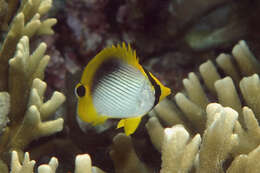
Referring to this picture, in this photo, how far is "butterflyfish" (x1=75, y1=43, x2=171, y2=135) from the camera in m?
1.85

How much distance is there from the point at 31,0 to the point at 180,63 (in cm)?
213

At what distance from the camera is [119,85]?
1.85 m

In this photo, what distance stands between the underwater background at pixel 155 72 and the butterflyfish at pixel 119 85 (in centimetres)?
30

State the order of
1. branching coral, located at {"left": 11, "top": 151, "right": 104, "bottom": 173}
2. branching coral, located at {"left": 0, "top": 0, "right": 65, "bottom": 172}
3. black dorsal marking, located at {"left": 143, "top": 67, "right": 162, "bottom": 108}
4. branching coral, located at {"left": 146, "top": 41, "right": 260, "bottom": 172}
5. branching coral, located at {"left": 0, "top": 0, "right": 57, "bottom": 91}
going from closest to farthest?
1. branching coral, located at {"left": 11, "top": 151, "right": 104, "bottom": 173}
2. branching coral, located at {"left": 146, "top": 41, "right": 260, "bottom": 172}
3. black dorsal marking, located at {"left": 143, "top": 67, "right": 162, "bottom": 108}
4. branching coral, located at {"left": 0, "top": 0, "right": 65, "bottom": 172}
5. branching coral, located at {"left": 0, "top": 0, "right": 57, "bottom": 91}

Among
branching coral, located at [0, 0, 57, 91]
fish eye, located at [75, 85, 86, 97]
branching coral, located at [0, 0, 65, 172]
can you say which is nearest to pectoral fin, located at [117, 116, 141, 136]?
fish eye, located at [75, 85, 86, 97]

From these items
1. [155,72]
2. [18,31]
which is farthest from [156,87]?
[155,72]

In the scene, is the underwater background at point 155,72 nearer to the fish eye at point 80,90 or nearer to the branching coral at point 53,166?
the branching coral at point 53,166

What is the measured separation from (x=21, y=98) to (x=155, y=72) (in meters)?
1.98

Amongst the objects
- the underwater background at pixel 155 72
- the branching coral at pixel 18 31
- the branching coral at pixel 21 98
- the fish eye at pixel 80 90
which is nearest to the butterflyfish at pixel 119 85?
the fish eye at pixel 80 90

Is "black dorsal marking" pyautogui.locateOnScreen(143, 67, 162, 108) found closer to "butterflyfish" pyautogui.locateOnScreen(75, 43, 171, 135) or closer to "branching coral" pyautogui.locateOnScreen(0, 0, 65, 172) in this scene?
"butterflyfish" pyautogui.locateOnScreen(75, 43, 171, 135)

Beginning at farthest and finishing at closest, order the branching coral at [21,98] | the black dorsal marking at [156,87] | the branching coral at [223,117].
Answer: the branching coral at [21,98] < the black dorsal marking at [156,87] < the branching coral at [223,117]

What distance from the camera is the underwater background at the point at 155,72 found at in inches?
66.3

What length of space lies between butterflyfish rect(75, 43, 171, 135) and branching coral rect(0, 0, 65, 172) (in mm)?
453

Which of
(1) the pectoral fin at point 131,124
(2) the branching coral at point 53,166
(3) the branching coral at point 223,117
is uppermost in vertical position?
(2) the branching coral at point 53,166
